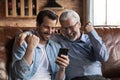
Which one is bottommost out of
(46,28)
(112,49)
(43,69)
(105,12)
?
(43,69)

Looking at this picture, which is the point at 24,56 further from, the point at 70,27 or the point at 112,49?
the point at 112,49

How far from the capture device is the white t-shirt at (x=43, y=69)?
2.00 metres

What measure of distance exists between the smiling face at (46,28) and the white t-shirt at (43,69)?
0.34ft

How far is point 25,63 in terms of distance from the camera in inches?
71.9

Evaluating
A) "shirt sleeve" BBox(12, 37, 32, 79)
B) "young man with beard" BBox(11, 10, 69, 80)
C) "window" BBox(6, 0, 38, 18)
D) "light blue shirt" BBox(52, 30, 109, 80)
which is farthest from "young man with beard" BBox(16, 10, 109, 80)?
"window" BBox(6, 0, 38, 18)

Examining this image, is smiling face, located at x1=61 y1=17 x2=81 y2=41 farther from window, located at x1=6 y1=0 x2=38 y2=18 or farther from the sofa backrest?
window, located at x1=6 y1=0 x2=38 y2=18

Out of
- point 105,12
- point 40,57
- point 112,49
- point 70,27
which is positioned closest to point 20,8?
point 105,12

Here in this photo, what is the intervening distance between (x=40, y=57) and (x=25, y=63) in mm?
222

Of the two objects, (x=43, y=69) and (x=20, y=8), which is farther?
(x=20, y=8)

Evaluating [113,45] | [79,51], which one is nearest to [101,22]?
[113,45]

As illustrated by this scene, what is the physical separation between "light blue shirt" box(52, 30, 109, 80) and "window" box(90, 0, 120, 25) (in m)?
2.50

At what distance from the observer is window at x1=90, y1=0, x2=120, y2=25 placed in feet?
15.3

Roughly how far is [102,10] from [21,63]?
3.15 meters

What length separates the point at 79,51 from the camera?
225 centimetres
